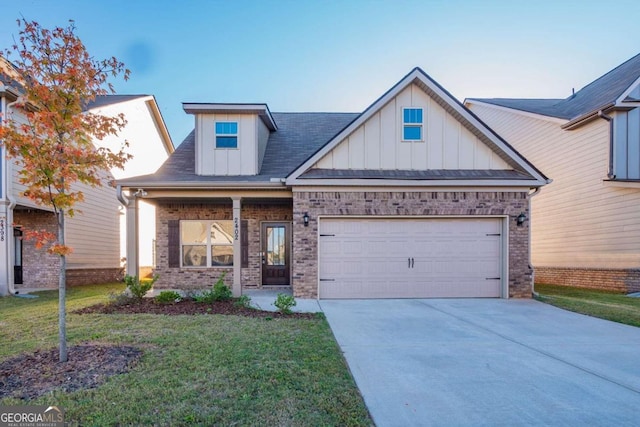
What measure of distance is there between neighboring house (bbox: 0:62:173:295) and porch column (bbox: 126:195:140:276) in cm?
159

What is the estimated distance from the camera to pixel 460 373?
4.50m

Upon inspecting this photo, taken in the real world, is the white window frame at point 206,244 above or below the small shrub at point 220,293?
above

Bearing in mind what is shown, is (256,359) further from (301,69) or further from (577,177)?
(301,69)

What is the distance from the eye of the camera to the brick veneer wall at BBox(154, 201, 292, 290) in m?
11.6

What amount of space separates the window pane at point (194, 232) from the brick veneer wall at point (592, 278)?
12795 mm

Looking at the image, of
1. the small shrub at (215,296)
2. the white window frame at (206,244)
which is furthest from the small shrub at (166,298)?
the white window frame at (206,244)

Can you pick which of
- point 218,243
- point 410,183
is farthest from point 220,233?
point 410,183

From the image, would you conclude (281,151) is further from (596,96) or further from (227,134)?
(596,96)

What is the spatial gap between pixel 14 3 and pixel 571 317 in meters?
15.1

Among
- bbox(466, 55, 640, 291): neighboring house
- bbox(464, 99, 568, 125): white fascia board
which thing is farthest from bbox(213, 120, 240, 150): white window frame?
bbox(464, 99, 568, 125): white fascia board

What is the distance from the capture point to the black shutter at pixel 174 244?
38.2 feet

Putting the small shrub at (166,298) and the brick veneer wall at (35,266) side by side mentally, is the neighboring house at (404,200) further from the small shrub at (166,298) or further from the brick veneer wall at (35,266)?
the brick veneer wall at (35,266)

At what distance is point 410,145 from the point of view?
9.95 m

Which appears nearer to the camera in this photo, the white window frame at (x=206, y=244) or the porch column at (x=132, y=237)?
the porch column at (x=132, y=237)
